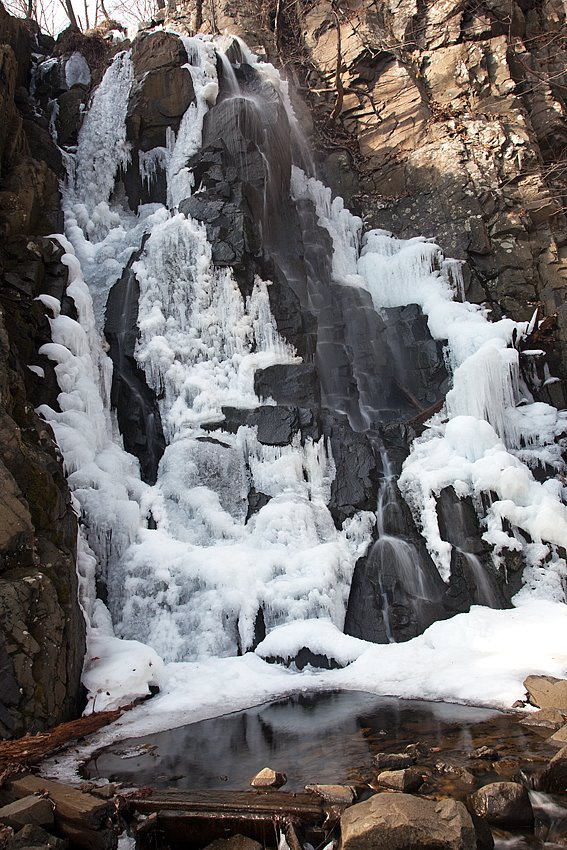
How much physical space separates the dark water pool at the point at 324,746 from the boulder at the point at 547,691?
1.44 feet

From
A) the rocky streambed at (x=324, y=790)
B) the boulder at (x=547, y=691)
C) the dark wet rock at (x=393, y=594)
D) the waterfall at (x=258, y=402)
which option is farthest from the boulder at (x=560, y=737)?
the dark wet rock at (x=393, y=594)

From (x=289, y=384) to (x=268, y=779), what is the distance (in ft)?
26.0

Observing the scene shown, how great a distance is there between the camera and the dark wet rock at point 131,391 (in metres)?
11.4

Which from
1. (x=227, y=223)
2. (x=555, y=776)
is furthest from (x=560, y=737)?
(x=227, y=223)

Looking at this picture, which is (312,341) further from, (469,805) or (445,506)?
(469,805)

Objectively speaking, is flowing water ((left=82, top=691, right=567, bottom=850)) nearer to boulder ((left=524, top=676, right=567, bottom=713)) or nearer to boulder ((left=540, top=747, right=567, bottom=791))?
boulder ((left=540, top=747, right=567, bottom=791))

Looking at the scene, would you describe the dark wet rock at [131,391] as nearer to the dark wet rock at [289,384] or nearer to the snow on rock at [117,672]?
the dark wet rock at [289,384]

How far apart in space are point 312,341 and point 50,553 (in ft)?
24.0

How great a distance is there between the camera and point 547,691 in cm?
622

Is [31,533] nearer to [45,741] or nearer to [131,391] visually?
[45,741]

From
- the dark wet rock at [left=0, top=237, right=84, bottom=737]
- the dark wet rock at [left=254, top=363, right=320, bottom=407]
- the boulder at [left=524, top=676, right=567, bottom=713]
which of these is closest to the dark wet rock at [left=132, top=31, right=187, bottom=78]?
the dark wet rock at [left=254, top=363, right=320, bottom=407]

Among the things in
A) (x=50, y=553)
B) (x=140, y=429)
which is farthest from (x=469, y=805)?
(x=140, y=429)

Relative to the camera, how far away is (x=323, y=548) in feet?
31.8

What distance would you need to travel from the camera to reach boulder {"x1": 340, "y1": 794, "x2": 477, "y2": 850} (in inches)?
143
